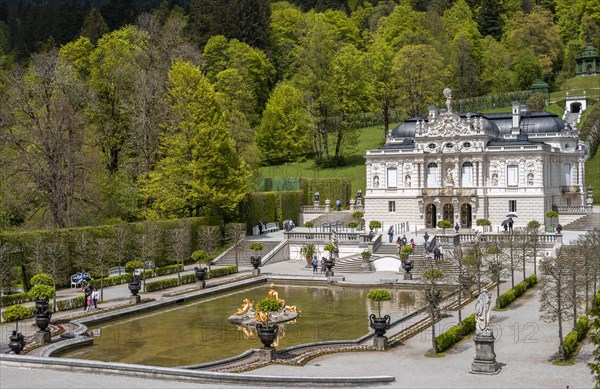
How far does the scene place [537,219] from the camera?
210ft

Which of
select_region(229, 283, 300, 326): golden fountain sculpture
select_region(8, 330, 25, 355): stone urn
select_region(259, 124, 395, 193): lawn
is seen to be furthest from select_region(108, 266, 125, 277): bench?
select_region(259, 124, 395, 193): lawn

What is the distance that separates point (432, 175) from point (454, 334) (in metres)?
39.0

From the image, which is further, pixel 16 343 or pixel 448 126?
pixel 448 126

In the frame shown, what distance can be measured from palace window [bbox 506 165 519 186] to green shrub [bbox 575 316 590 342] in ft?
115

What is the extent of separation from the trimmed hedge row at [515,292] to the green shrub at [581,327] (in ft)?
20.6

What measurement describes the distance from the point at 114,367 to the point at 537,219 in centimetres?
4641

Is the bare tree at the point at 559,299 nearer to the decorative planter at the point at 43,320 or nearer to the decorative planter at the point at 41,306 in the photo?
the decorative planter at the point at 43,320

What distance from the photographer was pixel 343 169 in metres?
88.0

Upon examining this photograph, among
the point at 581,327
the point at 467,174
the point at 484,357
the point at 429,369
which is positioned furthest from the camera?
the point at 467,174

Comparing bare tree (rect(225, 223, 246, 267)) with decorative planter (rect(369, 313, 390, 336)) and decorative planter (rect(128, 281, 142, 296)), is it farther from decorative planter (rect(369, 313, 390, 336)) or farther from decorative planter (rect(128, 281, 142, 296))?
decorative planter (rect(369, 313, 390, 336))

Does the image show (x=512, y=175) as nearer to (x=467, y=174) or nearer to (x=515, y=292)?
(x=467, y=174)

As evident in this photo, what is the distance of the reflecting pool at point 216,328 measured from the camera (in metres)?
30.4

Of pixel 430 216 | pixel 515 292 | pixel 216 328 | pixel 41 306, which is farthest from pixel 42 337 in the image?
pixel 430 216

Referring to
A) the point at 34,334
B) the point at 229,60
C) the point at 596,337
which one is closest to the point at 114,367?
the point at 34,334
